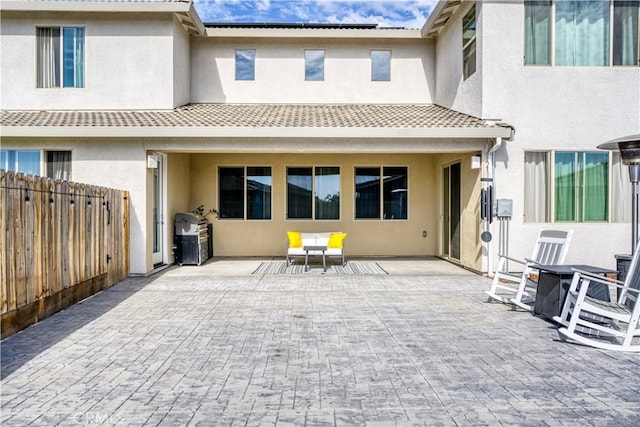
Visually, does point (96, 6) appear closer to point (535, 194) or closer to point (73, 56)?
point (73, 56)

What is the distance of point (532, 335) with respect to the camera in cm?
627

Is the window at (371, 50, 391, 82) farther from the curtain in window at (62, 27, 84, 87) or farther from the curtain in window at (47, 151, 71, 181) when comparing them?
the curtain in window at (47, 151, 71, 181)

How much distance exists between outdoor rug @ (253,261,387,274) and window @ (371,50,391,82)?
18.6 feet

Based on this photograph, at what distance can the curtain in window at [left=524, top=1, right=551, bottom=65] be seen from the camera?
1077 cm

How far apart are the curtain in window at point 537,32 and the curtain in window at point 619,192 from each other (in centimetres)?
265

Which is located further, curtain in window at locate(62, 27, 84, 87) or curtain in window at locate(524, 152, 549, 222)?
curtain in window at locate(62, 27, 84, 87)

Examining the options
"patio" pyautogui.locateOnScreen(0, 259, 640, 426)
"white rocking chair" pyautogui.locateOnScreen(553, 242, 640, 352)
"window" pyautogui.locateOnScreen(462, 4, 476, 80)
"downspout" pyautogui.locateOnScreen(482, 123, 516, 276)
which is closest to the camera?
"patio" pyautogui.locateOnScreen(0, 259, 640, 426)

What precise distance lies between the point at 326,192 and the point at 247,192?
2.30 metres

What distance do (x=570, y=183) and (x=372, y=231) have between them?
559cm

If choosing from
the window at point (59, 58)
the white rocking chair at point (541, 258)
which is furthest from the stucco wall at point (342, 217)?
the white rocking chair at point (541, 258)

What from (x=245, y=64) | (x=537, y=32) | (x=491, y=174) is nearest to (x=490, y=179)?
(x=491, y=174)

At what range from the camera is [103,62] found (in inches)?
493

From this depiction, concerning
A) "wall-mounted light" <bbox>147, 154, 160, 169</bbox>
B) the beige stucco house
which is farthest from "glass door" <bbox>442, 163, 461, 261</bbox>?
"wall-mounted light" <bbox>147, 154, 160, 169</bbox>

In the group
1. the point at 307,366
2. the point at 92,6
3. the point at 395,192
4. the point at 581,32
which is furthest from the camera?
the point at 395,192
